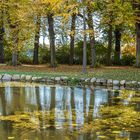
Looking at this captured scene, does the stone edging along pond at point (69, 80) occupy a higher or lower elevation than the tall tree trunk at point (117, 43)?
lower

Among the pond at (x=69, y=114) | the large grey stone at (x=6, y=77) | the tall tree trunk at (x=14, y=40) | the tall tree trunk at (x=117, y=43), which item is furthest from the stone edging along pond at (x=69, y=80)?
the tall tree trunk at (x=117, y=43)

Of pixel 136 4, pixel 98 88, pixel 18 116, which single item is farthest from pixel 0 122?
pixel 136 4

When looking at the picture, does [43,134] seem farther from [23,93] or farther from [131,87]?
[131,87]

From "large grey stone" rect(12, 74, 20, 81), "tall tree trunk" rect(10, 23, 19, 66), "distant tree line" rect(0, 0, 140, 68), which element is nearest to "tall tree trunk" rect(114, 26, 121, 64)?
"distant tree line" rect(0, 0, 140, 68)

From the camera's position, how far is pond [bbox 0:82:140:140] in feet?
28.0

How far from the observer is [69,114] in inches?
430

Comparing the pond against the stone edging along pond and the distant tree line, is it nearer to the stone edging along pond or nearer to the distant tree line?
the stone edging along pond

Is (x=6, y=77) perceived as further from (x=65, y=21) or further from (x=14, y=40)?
(x=14, y=40)

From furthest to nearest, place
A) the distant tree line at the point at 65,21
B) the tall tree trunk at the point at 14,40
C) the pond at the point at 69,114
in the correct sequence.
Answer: the tall tree trunk at the point at 14,40 < the distant tree line at the point at 65,21 < the pond at the point at 69,114

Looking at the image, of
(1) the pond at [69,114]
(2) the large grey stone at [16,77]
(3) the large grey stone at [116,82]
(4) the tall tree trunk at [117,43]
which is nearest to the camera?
(1) the pond at [69,114]

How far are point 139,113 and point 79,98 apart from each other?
3.80m

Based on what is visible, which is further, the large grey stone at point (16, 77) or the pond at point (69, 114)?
the large grey stone at point (16, 77)

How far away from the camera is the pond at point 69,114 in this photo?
852cm

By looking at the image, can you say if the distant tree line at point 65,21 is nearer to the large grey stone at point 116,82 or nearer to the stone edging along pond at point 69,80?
the stone edging along pond at point 69,80
